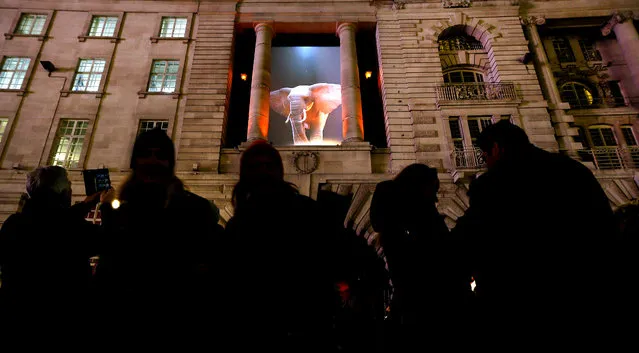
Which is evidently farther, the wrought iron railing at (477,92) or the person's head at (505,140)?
the wrought iron railing at (477,92)

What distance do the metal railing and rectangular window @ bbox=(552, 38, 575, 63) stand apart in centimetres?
956

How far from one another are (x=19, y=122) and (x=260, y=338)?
61.4 ft

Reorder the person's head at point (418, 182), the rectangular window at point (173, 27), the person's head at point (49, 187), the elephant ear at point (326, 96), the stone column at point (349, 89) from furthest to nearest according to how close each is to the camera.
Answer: the rectangular window at point (173, 27), the elephant ear at point (326, 96), the stone column at point (349, 89), the person's head at point (418, 182), the person's head at point (49, 187)

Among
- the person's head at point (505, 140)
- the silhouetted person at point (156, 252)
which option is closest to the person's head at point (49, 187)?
the silhouetted person at point (156, 252)

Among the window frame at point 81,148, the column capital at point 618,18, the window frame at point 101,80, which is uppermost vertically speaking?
the column capital at point 618,18

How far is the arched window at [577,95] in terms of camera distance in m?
16.2

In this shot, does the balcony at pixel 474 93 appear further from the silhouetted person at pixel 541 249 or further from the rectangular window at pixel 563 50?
the silhouetted person at pixel 541 249

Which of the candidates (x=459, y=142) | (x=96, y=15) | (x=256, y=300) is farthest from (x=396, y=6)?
(x=256, y=300)

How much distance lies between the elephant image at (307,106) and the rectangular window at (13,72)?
486 inches

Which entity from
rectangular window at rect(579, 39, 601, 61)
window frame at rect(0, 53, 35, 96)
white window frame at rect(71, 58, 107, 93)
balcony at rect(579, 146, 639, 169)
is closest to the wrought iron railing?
balcony at rect(579, 146, 639, 169)

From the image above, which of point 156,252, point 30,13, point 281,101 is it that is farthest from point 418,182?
point 30,13

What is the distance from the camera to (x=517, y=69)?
50.9ft

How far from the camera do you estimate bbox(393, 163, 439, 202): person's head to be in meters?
3.19

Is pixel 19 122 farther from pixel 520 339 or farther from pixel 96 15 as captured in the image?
pixel 520 339
